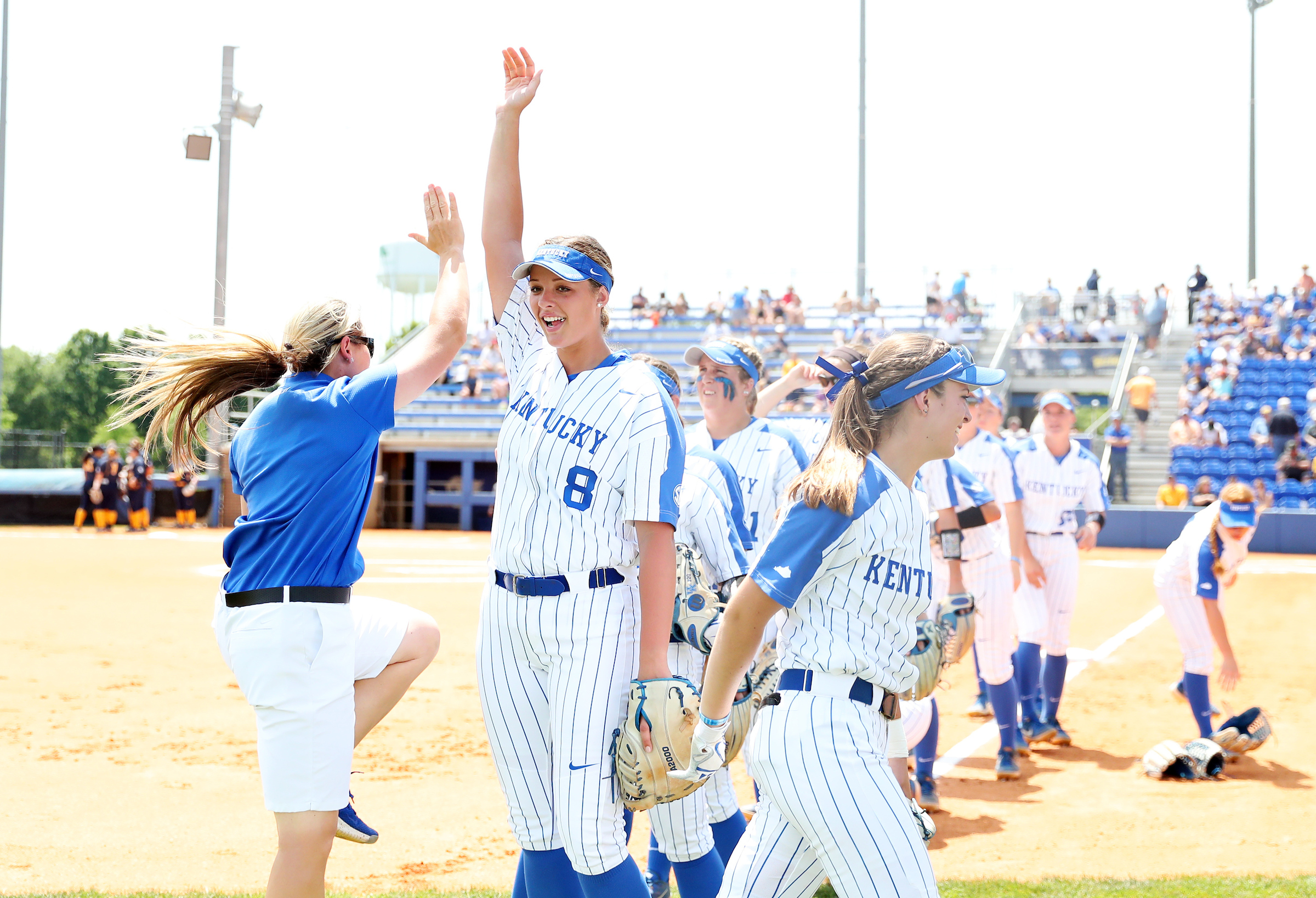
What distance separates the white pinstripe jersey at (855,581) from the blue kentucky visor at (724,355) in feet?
6.04

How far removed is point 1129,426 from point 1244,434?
2192 mm

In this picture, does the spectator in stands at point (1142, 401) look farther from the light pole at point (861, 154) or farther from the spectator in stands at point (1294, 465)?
the light pole at point (861, 154)

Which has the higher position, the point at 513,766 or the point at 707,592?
the point at 707,592

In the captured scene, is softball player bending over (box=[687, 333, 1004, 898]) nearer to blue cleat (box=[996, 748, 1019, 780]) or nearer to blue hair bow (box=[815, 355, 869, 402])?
blue hair bow (box=[815, 355, 869, 402])

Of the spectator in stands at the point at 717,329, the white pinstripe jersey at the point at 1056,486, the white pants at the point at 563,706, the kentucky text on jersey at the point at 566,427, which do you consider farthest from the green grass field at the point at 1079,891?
the spectator in stands at the point at 717,329

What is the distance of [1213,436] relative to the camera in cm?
2256

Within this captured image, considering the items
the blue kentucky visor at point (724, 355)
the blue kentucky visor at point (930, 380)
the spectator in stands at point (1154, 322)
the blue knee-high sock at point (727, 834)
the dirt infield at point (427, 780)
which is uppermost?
the spectator in stands at point (1154, 322)

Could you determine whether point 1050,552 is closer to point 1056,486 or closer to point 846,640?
point 1056,486

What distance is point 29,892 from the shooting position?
170 inches

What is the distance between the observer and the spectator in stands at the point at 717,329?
96.2ft

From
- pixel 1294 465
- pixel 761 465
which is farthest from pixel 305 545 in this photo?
pixel 1294 465

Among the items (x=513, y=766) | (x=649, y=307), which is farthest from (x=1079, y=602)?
(x=649, y=307)

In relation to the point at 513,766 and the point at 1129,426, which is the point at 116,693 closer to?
the point at 513,766

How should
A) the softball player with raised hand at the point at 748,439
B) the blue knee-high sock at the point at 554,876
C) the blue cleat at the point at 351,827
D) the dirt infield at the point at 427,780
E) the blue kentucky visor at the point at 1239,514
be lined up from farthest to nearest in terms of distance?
the blue kentucky visor at the point at 1239,514 → the dirt infield at the point at 427,780 → the softball player with raised hand at the point at 748,439 → the blue cleat at the point at 351,827 → the blue knee-high sock at the point at 554,876
